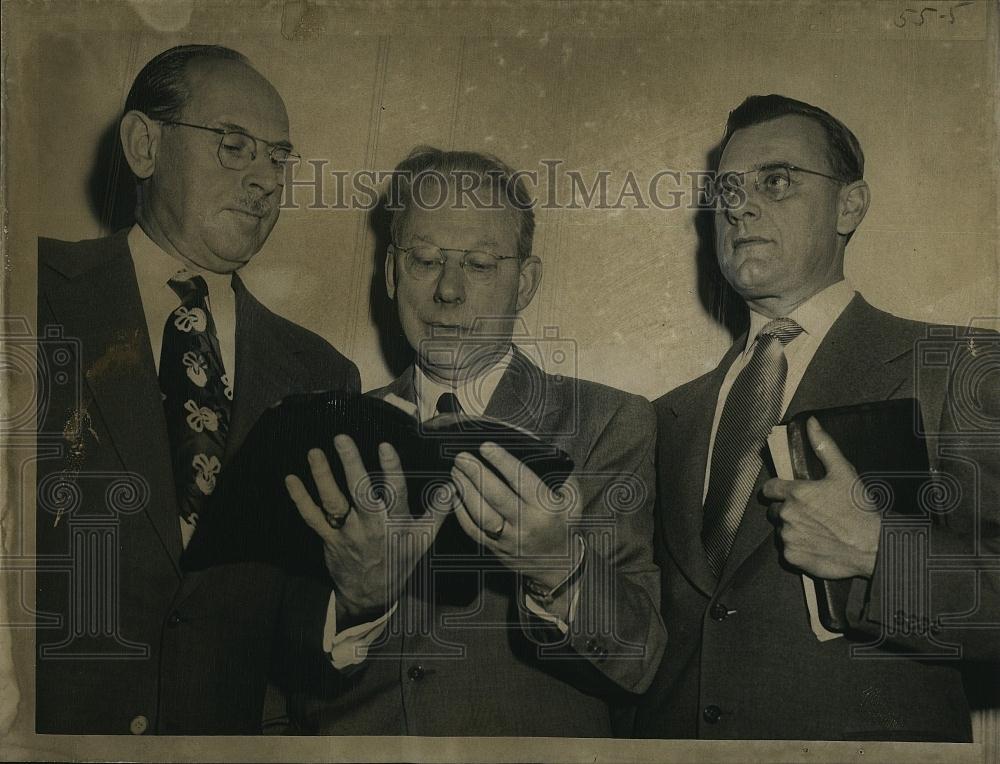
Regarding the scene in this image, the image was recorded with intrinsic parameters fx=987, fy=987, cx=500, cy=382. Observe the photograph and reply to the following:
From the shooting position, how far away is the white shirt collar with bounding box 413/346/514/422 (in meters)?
3.04

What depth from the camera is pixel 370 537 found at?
3021 mm

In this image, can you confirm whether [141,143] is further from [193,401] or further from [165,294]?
[193,401]

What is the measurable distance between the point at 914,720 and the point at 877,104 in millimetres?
1902

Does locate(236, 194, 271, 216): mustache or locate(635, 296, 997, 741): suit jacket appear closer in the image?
locate(635, 296, 997, 741): suit jacket

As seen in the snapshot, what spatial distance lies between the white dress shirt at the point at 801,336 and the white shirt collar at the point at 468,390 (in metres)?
0.68

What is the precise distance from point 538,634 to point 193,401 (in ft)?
4.20

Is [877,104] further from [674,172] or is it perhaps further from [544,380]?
[544,380]

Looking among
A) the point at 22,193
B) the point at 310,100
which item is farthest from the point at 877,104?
the point at 22,193

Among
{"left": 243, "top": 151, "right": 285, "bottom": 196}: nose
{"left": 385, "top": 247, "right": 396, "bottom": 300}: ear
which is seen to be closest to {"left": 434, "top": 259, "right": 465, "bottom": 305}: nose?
{"left": 385, "top": 247, "right": 396, "bottom": 300}: ear

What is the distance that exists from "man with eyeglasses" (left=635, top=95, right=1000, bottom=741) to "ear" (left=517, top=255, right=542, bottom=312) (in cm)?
54

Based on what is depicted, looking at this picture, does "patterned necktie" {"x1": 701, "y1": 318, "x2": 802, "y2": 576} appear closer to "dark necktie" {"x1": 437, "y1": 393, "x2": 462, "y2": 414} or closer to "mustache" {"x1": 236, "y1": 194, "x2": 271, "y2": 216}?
"dark necktie" {"x1": 437, "y1": 393, "x2": 462, "y2": 414}

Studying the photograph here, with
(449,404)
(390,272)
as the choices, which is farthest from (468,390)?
(390,272)

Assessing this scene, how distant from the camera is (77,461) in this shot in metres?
3.11

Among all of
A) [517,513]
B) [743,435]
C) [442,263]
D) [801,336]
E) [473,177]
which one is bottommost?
[517,513]
